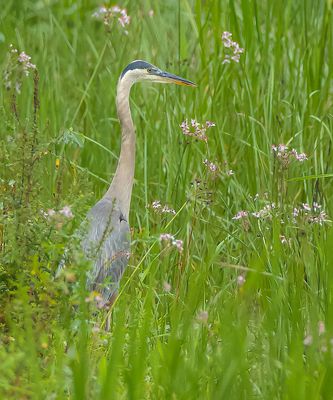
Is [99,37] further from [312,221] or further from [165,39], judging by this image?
[312,221]

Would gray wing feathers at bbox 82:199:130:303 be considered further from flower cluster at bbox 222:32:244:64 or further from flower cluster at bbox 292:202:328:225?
flower cluster at bbox 222:32:244:64

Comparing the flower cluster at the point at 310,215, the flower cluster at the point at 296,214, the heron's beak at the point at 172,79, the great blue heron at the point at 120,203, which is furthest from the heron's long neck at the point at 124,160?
the flower cluster at the point at 310,215

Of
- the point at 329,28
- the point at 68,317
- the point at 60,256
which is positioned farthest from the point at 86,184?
the point at 329,28

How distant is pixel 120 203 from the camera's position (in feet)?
15.4

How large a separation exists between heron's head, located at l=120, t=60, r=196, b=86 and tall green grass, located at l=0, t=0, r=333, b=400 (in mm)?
85

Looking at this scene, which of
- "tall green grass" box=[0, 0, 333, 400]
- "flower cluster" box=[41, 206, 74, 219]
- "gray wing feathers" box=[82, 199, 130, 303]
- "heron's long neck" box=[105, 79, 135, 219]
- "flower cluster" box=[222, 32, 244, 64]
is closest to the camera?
"tall green grass" box=[0, 0, 333, 400]

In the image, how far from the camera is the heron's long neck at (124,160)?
15.4 ft

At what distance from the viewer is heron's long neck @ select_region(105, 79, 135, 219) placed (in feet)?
15.4

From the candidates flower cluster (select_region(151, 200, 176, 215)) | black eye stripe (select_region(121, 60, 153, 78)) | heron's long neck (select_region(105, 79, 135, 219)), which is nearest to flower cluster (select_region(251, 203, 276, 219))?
flower cluster (select_region(151, 200, 176, 215))

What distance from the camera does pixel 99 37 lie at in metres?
6.51

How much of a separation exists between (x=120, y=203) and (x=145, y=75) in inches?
27.5

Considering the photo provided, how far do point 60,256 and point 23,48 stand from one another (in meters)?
2.55

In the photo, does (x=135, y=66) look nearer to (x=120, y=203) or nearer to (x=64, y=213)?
(x=120, y=203)

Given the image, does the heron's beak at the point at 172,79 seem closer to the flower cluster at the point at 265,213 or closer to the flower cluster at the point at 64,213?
the flower cluster at the point at 265,213
